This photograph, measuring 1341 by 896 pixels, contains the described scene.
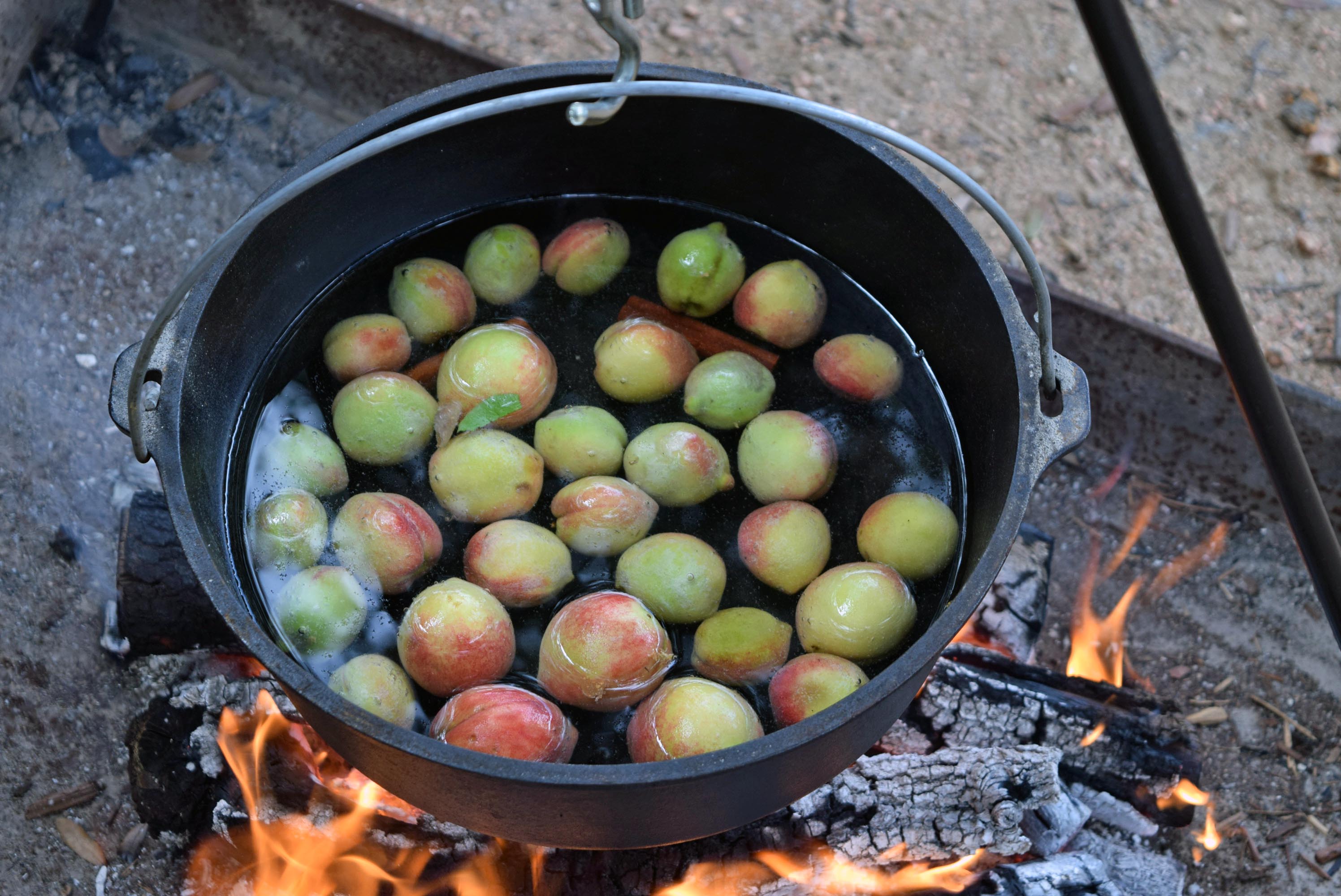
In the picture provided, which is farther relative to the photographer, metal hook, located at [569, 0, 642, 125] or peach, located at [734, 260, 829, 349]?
peach, located at [734, 260, 829, 349]

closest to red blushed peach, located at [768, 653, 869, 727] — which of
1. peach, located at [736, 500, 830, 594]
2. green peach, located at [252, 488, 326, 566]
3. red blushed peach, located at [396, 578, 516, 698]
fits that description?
peach, located at [736, 500, 830, 594]

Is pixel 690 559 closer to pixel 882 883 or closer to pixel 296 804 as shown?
pixel 882 883

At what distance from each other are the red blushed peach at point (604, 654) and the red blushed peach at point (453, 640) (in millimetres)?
80

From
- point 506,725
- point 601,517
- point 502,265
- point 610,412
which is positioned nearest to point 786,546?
point 601,517

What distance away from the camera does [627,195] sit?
2.15 m

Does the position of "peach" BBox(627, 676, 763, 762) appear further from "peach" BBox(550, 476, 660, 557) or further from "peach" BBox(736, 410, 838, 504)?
"peach" BBox(736, 410, 838, 504)

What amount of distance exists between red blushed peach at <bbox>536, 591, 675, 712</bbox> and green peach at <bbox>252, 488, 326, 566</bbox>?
1.37 ft

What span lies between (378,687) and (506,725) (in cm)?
21

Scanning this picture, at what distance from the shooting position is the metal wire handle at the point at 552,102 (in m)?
1.14

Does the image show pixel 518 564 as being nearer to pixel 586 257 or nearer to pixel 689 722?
pixel 689 722

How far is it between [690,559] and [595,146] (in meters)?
0.91

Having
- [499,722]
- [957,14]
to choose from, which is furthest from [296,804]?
[957,14]

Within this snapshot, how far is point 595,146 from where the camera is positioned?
6.70ft

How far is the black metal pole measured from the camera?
1249mm
